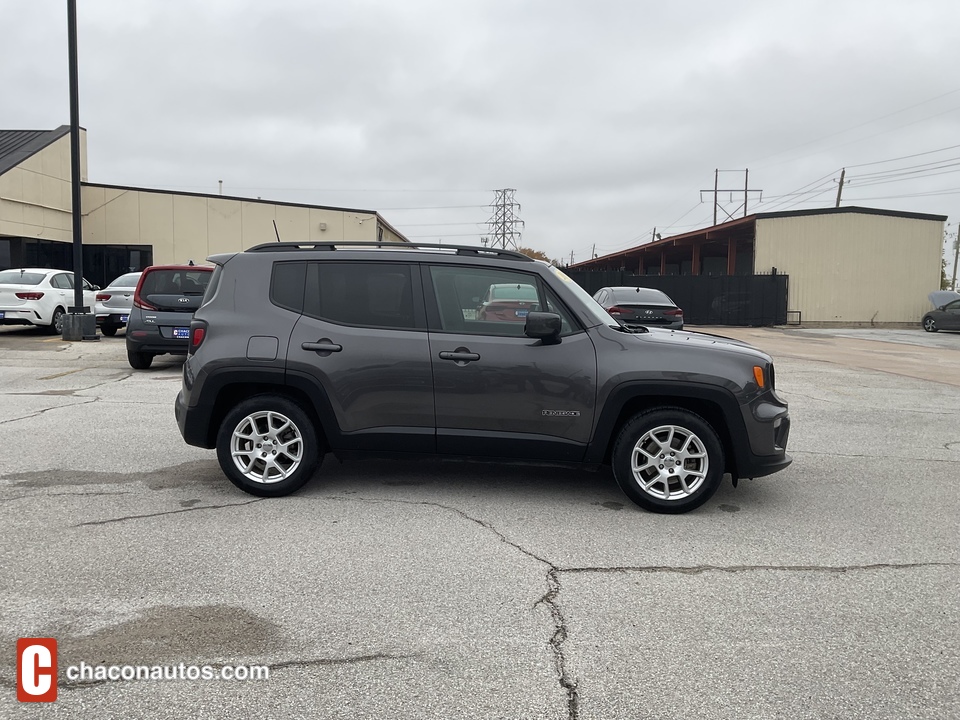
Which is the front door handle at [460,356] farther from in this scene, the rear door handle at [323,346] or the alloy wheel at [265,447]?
the alloy wheel at [265,447]

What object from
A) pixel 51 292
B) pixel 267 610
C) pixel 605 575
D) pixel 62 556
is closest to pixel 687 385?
pixel 605 575

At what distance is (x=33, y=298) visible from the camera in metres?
17.4

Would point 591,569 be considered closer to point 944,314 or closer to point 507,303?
point 507,303

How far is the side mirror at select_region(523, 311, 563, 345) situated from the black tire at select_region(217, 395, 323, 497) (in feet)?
5.42

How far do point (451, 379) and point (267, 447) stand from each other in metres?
1.37

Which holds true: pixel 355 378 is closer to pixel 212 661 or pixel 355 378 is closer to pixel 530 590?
pixel 530 590

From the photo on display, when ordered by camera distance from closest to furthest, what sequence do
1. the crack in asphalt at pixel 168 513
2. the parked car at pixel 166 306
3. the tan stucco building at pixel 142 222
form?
the crack in asphalt at pixel 168 513
the parked car at pixel 166 306
the tan stucco building at pixel 142 222

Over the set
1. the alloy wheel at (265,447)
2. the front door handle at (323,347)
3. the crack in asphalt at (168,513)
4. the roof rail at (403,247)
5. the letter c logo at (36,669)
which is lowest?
the letter c logo at (36,669)

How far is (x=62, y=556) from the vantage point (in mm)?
4207

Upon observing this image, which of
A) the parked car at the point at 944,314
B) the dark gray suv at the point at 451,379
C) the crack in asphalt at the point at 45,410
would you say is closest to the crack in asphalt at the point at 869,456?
the dark gray suv at the point at 451,379

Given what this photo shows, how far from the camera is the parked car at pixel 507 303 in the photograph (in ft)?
17.6

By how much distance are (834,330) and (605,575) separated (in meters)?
28.7

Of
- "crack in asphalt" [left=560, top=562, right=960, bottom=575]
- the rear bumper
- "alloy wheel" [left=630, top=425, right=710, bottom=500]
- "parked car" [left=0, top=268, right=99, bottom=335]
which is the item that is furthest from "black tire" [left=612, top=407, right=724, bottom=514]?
"parked car" [left=0, top=268, right=99, bottom=335]

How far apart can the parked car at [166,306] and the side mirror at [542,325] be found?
7899 millimetres
